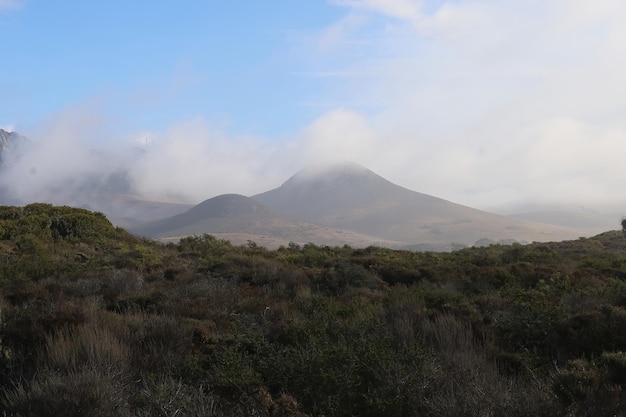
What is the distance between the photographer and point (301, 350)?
207 inches

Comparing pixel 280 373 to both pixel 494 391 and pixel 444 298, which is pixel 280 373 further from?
pixel 444 298

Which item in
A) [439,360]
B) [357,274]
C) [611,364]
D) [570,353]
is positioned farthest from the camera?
[357,274]

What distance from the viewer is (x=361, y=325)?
6.47m

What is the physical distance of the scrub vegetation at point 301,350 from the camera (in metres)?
4.09

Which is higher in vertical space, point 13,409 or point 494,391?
point 494,391

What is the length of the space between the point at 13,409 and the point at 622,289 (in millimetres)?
10335

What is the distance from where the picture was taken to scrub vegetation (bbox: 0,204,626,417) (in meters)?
4.09

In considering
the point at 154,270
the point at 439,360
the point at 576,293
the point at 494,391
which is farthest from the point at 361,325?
the point at 154,270

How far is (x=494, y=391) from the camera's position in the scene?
13.3 feet

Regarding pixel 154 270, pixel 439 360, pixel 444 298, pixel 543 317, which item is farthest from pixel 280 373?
pixel 154 270

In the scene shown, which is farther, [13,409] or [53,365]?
[53,365]

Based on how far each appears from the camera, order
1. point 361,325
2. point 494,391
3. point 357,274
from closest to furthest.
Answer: point 494,391
point 361,325
point 357,274

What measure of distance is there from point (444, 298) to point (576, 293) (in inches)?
111

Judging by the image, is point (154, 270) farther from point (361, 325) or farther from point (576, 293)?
point (576, 293)
